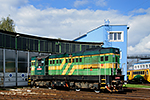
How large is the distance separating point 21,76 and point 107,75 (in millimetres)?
12927

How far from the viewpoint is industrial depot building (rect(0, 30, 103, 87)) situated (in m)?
19.5

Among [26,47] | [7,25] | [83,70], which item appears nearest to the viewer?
[83,70]

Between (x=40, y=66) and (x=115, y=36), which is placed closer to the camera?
(x=40, y=66)

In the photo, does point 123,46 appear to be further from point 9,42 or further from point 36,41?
point 9,42

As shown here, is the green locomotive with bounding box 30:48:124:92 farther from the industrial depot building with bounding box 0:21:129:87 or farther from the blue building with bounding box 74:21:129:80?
the blue building with bounding box 74:21:129:80

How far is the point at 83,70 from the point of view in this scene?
15.0m

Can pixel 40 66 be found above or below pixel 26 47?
below

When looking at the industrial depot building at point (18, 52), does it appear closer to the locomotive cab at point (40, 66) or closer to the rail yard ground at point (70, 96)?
the locomotive cab at point (40, 66)

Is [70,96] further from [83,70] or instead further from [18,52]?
[18,52]

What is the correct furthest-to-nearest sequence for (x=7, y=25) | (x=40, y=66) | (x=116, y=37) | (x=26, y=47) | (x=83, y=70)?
(x=7, y=25) → (x=116, y=37) → (x=26, y=47) → (x=40, y=66) → (x=83, y=70)

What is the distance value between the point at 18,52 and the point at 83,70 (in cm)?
1023

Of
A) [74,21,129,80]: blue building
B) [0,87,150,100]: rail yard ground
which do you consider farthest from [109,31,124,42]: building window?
[0,87,150,100]: rail yard ground

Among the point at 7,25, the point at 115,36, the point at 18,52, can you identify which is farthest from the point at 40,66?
the point at 7,25

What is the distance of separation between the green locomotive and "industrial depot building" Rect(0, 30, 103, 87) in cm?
299
